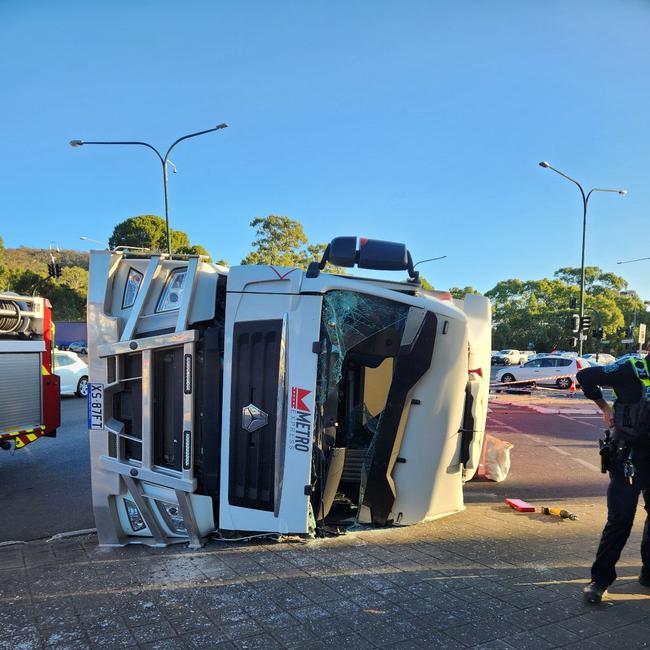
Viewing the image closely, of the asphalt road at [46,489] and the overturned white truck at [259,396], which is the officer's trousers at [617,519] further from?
the asphalt road at [46,489]

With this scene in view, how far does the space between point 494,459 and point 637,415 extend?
342cm

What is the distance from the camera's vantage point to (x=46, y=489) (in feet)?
20.7

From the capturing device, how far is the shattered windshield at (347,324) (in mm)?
3781

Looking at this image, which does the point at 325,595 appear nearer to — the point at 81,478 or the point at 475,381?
the point at 475,381

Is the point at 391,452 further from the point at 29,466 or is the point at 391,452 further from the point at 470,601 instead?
the point at 29,466

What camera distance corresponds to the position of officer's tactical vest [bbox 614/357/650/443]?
3180 millimetres

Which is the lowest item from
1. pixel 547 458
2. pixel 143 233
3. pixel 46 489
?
pixel 547 458

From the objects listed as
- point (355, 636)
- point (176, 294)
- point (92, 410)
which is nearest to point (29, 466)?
point (92, 410)

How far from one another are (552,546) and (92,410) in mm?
3754

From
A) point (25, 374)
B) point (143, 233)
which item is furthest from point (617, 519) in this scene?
point (143, 233)

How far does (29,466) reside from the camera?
7434mm

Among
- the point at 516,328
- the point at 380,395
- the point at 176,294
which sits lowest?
the point at 516,328

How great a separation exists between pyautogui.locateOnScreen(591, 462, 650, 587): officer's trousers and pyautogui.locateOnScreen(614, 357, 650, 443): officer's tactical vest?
201 millimetres

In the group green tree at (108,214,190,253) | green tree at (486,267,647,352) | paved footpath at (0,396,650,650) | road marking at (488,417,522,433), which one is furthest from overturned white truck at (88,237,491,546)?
green tree at (486,267,647,352)
